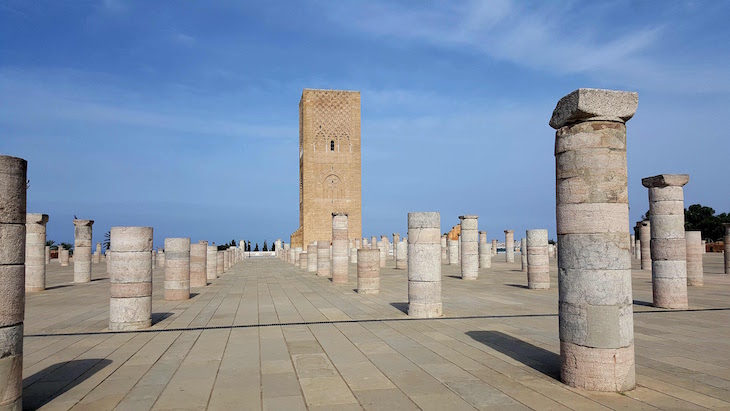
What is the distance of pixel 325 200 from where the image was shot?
5409cm

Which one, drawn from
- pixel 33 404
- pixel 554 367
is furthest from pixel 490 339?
pixel 33 404

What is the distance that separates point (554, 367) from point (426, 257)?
4.52m

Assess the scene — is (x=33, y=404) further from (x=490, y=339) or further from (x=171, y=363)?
(x=490, y=339)

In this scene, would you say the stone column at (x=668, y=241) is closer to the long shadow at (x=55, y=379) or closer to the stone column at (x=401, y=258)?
the long shadow at (x=55, y=379)

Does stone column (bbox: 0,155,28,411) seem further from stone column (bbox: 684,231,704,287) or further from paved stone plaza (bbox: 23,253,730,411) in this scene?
stone column (bbox: 684,231,704,287)

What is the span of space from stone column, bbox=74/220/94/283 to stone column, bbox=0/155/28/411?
16.8m

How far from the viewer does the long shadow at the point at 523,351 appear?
5582mm

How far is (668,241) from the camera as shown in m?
10.8

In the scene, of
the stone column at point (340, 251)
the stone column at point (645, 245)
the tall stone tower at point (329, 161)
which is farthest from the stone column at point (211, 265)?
the tall stone tower at point (329, 161)

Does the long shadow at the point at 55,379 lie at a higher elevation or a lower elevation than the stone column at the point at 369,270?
lower

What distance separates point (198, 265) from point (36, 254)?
183 inches

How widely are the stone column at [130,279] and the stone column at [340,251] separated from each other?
8.97 metres

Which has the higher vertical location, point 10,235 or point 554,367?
point 10,235

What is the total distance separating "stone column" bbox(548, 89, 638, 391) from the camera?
4.81 m
